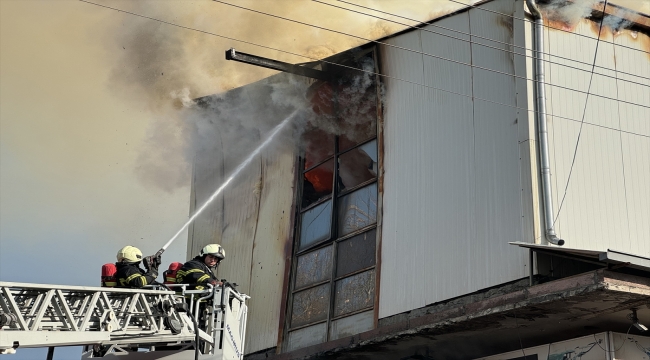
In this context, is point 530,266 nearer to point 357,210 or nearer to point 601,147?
point 601,147

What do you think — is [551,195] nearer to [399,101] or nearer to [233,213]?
[399,101]

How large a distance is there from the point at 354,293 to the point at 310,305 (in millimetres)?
1227

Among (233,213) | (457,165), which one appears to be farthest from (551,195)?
(233,213)

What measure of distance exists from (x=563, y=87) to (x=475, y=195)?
Answer: 2.02 metres

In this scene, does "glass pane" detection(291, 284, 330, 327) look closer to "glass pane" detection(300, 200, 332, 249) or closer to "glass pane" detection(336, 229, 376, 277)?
"glass pane" detection(336, 229, 376, 277)

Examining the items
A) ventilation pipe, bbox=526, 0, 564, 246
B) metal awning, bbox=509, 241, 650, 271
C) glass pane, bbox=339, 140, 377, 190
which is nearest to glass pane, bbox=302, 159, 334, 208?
→ glass pane, bbox=339, 140, 377, 190

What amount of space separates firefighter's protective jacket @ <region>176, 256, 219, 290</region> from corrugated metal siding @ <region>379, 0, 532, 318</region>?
12.2ft

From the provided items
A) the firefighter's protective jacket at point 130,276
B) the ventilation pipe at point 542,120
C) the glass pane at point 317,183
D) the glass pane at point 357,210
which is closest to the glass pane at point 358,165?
the glass pane at point 357,210

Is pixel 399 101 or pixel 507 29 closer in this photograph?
pixel 507 29

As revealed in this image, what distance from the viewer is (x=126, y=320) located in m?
9.73

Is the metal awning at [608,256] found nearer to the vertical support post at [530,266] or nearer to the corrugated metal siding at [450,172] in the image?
the vertical support post at [530,266]

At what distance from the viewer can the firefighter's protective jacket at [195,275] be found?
10.7 meters

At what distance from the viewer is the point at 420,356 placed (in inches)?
552

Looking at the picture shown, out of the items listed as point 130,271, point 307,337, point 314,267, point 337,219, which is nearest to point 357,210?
point 337,219
